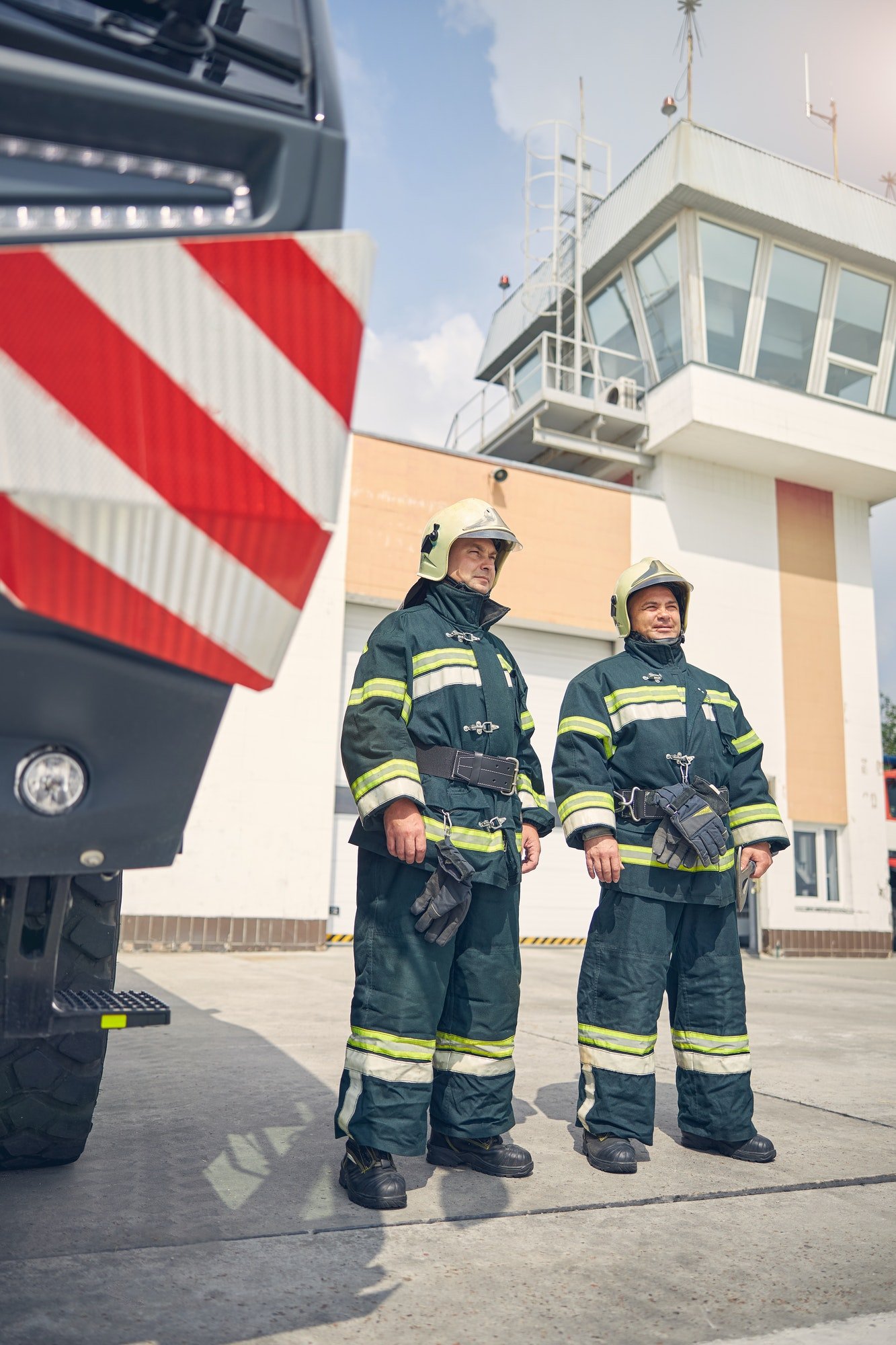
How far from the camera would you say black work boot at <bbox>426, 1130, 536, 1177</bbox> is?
8.75ft

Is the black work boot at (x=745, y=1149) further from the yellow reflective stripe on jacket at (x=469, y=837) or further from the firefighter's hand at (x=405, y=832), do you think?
the firefighter's hand at (x=405, y=832)

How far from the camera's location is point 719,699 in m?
3.37

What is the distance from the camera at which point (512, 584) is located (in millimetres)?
12414

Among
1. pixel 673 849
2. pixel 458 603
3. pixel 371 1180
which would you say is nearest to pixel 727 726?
pixel 673 849

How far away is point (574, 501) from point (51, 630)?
1209 centimetres

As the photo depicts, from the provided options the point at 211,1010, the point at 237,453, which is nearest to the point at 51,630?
the point at 237,453

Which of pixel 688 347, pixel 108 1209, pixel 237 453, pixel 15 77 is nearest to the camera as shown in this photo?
pixel 15 77

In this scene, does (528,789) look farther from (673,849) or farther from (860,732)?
(860,732)

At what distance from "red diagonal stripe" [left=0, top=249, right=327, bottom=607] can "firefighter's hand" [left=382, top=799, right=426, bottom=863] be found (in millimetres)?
1246

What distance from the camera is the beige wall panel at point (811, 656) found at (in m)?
14.0

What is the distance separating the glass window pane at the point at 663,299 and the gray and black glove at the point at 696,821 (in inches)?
464

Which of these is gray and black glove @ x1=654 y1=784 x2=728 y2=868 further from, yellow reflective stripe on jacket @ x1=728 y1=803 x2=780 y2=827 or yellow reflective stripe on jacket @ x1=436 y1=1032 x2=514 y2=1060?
yellow reflective stripe on jacket @ x1=436 y1=1032 x2=514 y2=1060

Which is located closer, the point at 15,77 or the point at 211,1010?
the point at 15,77

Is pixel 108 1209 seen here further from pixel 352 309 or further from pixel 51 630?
pixel 352 309
